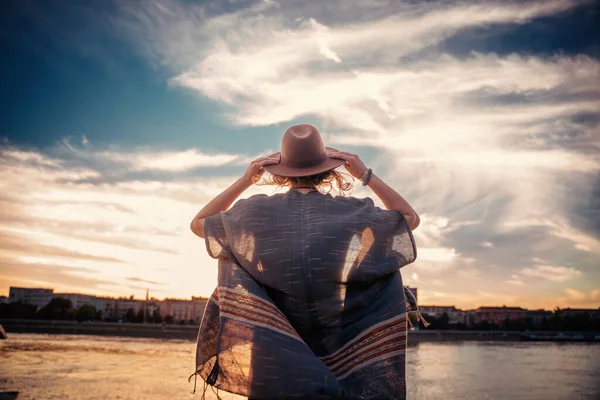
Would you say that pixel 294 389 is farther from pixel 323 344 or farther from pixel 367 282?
pixel 367 282

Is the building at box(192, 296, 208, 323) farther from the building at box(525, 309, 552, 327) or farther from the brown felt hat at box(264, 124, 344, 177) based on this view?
the brown felt hat at box(264, 124, 344, 177)

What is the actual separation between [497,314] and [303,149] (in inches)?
6983

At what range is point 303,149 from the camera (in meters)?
1.63

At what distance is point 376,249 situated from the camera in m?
1.50

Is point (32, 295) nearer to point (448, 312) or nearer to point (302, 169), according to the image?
point (448, 312)

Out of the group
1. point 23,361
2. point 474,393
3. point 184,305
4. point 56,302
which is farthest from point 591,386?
point 184,305

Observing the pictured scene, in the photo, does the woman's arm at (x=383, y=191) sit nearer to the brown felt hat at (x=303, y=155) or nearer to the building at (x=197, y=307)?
the brown felt hat at (x=303, y=155)

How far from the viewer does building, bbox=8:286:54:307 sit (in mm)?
162000

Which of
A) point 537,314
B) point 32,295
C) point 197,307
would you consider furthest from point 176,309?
point 537,314

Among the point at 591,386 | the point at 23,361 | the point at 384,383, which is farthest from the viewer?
the point at 591,386

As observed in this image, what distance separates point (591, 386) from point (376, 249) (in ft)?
97.1

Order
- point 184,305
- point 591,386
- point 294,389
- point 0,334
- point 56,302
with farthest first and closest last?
point 184,305
point 56,302
point 591,386
point 0,334
point 294,389

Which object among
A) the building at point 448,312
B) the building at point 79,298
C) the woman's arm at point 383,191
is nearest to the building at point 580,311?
the building at point 448,312

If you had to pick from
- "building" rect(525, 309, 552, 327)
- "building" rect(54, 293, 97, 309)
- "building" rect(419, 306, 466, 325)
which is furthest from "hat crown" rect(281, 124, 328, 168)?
"building" rect(525, 309, 552, 327)
